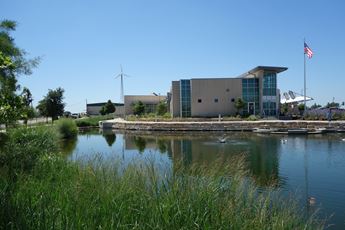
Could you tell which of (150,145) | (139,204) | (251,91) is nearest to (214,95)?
(251,91)

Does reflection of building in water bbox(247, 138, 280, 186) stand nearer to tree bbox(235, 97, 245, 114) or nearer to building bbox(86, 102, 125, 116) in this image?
tree bbox(235, 97, 245, 114)

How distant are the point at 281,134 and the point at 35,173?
2823 centimetres

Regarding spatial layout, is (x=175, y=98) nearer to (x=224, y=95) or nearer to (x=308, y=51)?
(x=224, y=95)

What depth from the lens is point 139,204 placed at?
205 inches

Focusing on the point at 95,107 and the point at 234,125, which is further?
the point at 95,107

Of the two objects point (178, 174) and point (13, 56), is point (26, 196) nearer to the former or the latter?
point (178, 174)

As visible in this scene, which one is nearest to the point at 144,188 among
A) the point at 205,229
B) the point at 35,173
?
the point at 205,229

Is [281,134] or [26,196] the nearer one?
[26,196]

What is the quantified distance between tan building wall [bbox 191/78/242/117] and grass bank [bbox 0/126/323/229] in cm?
4507

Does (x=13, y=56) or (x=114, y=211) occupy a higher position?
(x=13, y=56)

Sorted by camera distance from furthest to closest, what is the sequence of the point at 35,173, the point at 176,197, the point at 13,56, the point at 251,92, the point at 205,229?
the point at 251,92 → the point at 13,56 → the point at 35,173 → the point at 176,197 → the point at 205,229

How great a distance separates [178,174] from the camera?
6.61m

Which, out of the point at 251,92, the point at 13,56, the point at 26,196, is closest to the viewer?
the point at 26,196

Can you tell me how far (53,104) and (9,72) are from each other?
141 feet
